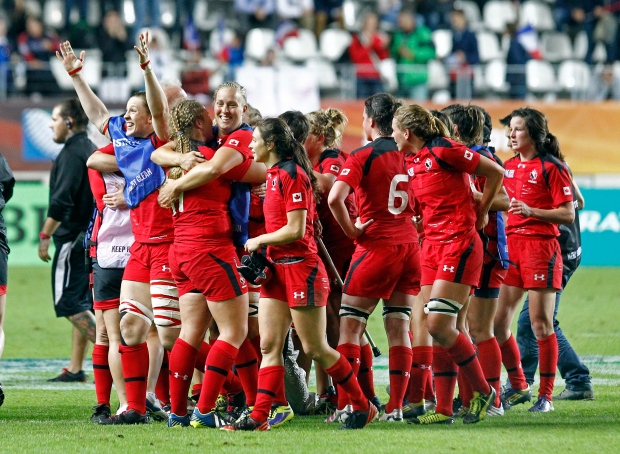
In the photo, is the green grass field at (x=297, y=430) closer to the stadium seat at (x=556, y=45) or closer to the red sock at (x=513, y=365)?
the red sock at (x=513, y=365)

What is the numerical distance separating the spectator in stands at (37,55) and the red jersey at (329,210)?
13555 mm

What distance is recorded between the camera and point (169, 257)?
665 centimetres

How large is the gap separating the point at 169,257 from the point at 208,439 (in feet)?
3.91

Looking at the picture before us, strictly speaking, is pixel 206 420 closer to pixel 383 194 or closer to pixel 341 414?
pixel 341 414

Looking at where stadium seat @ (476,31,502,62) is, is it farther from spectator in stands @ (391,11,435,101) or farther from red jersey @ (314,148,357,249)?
red jersey @ (314,148,357,249)

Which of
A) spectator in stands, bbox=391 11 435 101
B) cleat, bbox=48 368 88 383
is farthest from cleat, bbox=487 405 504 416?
spectator in stands, bbox=391 11 435 101

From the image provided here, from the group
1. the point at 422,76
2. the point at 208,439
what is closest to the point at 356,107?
the point at 422,76

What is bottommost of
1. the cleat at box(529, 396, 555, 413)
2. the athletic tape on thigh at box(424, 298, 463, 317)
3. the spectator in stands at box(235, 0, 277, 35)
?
the cleat at box(529, 396, 555, 413)

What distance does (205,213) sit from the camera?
655cm

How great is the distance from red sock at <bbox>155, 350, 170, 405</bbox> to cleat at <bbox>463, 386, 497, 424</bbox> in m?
2.09

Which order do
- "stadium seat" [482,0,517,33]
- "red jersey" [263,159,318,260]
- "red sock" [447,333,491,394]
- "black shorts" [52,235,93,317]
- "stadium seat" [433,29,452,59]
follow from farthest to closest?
"stadium seat" [482,0,517,33] → "stadium seat" [433,29,452,59] → "black shorts" [52,235,93,317] → "red sock" [447,333,491,394] → "red jersey" [263,159,318,260]

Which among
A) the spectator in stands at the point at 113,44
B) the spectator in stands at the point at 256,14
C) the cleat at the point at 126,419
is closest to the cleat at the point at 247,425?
the cleat at the point at 126,419

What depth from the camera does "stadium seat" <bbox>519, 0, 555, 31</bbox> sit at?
81.0ft

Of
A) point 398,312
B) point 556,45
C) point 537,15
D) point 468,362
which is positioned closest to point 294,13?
point 537,15
